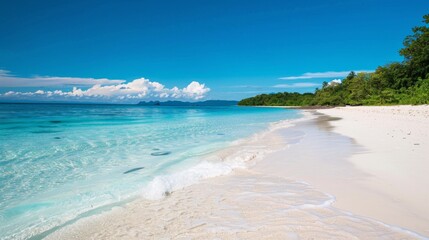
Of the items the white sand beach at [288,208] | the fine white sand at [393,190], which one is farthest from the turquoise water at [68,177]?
the fine white sand at [393,190]

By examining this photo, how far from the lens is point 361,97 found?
6788 cm

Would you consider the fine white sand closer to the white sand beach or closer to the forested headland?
the white sand beach

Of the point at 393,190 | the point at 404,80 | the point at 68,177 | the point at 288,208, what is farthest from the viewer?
the point at 404,80

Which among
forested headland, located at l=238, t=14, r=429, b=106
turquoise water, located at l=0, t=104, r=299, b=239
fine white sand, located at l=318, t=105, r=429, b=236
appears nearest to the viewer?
fine white sand, located at l=318, t=105, r=429, b=236

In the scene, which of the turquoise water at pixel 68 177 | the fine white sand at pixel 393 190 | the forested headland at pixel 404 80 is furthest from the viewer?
the forested headland at pixel 404 80

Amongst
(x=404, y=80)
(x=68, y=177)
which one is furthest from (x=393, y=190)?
(x=404, y=80)

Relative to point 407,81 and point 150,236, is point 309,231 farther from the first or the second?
point 407,81

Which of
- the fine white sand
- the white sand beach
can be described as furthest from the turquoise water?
the fine white sand

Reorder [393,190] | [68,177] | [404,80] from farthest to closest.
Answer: [404,80]
[68,177]
[393,190]

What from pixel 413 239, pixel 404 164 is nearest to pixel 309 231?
pixel 413 239

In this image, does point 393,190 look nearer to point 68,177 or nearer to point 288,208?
Answer: point 288,208

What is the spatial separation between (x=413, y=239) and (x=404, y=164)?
3908 millimetres

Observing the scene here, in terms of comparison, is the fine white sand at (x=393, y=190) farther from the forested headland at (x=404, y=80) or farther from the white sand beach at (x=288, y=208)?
the forested headland at (x=404, y=80)

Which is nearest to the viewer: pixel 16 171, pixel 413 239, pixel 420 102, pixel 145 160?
pixel 413 239
